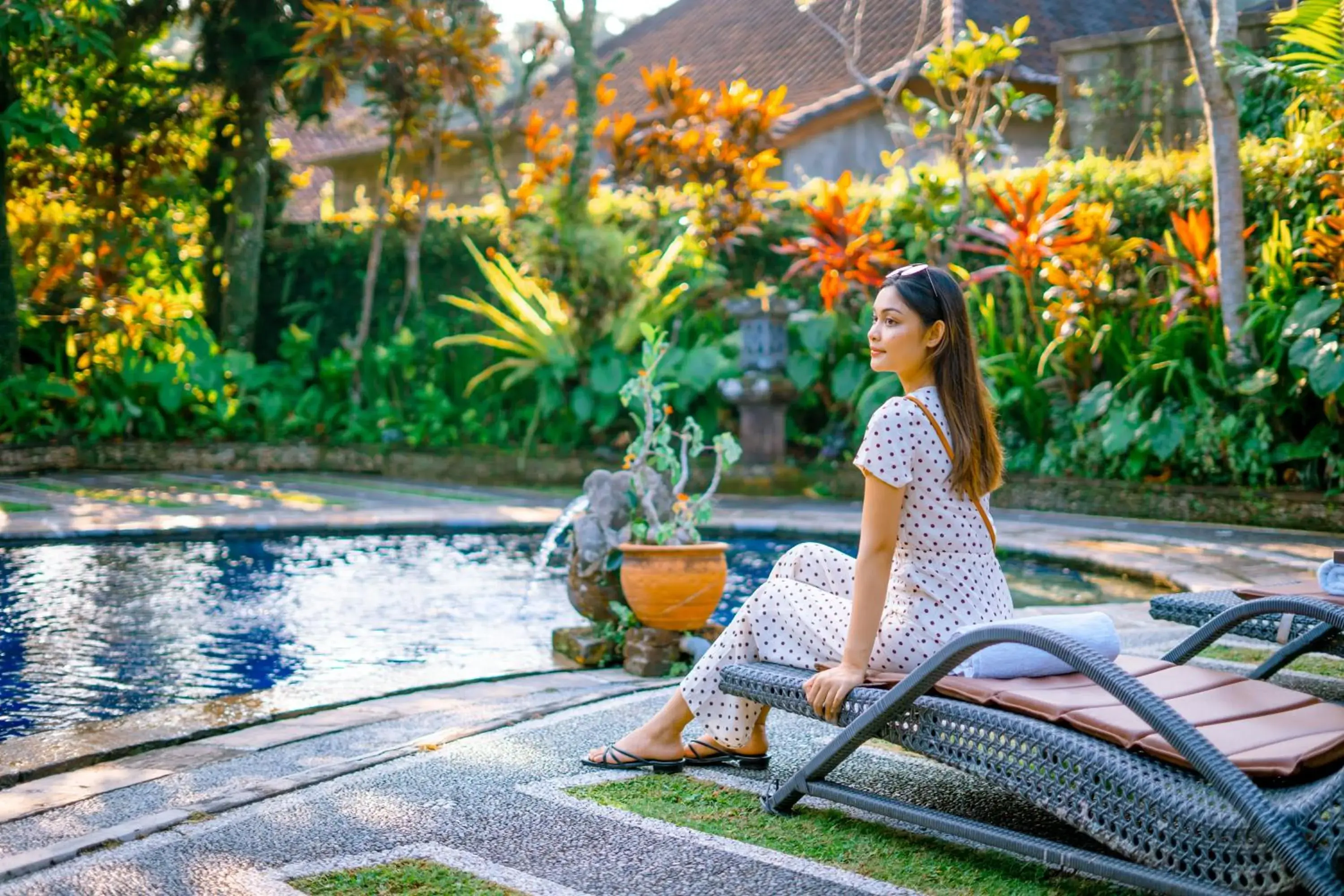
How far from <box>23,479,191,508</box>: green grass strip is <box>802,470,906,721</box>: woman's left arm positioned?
7.40 metres

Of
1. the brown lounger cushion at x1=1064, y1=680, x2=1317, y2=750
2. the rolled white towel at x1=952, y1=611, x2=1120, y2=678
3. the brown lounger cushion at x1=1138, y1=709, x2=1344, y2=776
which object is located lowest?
the brown lounger cushion at x1=1138, y1=709, x2=1344, y2=776

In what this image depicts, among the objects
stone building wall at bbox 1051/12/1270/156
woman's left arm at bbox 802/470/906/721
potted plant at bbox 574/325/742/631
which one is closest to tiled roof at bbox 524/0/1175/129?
stone building wall at bbox 1051/12/1270/156

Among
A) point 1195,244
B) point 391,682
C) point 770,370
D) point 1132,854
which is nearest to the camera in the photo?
point 1132,854

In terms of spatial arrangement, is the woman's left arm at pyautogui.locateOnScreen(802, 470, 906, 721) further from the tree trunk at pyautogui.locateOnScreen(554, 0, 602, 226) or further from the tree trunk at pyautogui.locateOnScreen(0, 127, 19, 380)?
the tree trunk at pyautogui.locateOnScreen(0, 127, 19, 380)

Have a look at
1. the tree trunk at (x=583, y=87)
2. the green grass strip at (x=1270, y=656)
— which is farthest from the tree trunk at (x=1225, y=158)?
the tree trunk at (x=583, y=87)

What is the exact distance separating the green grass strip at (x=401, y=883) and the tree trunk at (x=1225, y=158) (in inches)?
290

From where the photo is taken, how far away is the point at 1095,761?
2344 mm

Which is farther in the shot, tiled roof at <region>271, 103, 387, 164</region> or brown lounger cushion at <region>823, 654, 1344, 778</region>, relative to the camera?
tiled roof at <region>271, 103, 387, 164</region>

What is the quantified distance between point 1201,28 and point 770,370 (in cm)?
402

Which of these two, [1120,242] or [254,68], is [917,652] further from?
[254,68]

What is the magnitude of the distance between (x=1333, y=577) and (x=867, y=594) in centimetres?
158

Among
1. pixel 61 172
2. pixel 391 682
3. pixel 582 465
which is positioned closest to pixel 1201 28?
pixel 582 465

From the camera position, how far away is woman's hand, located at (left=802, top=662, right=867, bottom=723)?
9.34ft

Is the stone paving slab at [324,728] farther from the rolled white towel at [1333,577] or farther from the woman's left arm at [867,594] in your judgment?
the rolled white towel at [1333,577]
